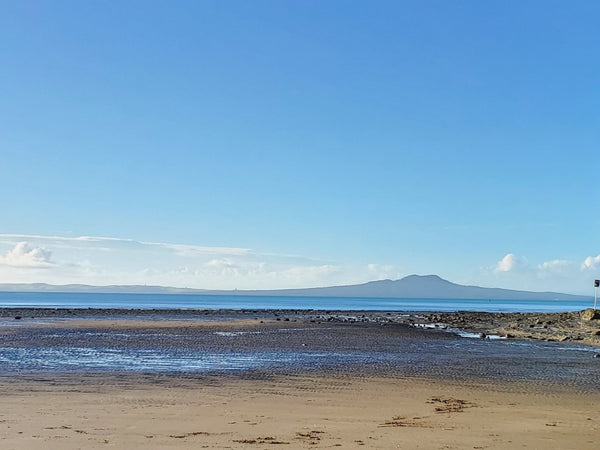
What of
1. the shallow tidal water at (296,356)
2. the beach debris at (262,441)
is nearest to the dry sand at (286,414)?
the beach debris at (262,441)

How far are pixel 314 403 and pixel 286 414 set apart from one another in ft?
5.88

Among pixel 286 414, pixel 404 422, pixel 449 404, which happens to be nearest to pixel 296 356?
pixel 449 404

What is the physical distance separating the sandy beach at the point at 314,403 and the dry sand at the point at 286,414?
4cm

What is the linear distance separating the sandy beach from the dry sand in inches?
1.4

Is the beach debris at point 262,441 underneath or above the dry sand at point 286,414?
→ above

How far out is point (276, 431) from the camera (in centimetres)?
1213

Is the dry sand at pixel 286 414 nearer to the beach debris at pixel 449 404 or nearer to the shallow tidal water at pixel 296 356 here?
the beach debris at pixel 449 404

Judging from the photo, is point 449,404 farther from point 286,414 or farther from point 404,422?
point 286,414

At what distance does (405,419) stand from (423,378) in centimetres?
780

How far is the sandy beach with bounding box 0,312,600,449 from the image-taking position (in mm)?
11492

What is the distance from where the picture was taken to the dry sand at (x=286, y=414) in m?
11.3

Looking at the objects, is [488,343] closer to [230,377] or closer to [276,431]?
[230,377]

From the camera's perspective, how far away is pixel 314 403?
1559 cm

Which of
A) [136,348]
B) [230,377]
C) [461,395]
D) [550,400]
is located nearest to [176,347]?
[136,348]
